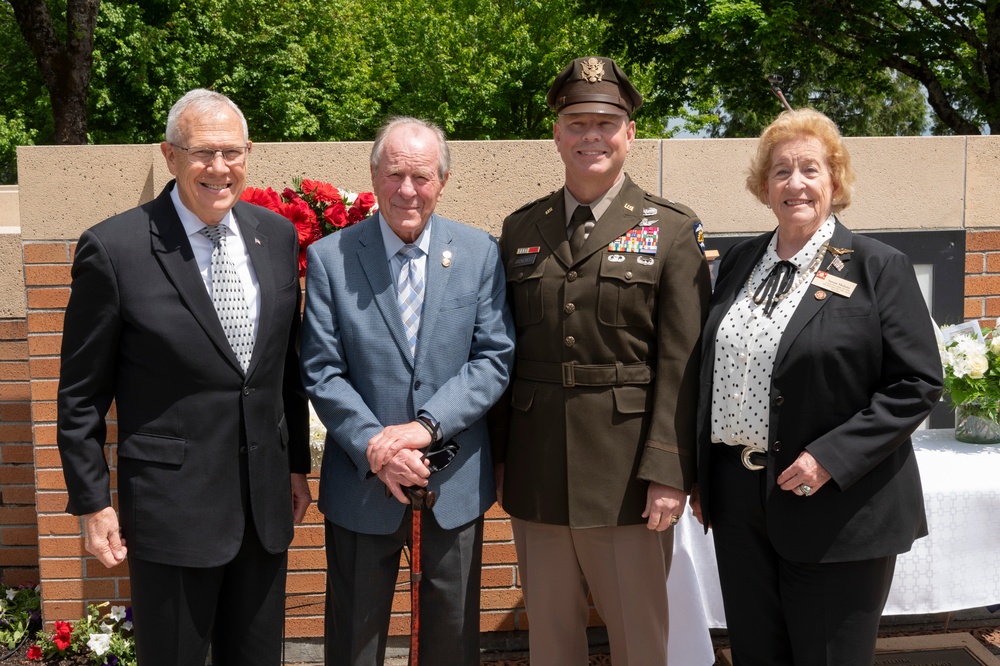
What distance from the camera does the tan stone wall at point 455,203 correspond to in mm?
3850

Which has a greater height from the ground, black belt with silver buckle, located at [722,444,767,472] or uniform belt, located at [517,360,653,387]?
uniform belt, located at [517,360,653,387]

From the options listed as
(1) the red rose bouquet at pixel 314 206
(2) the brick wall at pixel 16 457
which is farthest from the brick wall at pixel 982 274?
(2) the brick wall at pixel 16 457

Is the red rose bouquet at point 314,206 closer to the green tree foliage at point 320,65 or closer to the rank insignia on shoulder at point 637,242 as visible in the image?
the rank insignia on shoulder at point 637,242

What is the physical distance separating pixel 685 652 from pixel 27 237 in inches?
122

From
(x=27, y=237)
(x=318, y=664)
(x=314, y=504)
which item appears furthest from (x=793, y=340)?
(x=27, y=237)

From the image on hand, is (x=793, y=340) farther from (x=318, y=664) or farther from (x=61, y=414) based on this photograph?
(x=318, y=664)

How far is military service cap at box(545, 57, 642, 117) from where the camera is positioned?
9.09ft

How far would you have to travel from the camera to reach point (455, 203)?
4.01 meters

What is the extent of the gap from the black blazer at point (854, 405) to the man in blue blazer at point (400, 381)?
0.82m

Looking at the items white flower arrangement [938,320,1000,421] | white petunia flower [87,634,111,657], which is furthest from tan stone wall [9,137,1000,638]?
white flower arrangement [938,320,1000,421]

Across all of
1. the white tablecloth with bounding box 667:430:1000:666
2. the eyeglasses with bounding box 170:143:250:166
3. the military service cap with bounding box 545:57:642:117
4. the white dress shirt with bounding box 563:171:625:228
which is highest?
the military service cap with bounding box 545:57:642:117

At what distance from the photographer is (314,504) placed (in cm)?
393

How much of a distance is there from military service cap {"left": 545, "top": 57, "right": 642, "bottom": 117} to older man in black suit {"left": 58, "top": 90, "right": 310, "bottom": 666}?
3.16 feet

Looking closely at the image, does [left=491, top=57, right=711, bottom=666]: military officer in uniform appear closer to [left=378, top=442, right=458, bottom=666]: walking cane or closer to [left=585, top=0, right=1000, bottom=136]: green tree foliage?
[left=378, top=442, right=458, bottom=666]: walking cane
